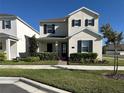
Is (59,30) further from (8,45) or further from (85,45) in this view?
(8,45)

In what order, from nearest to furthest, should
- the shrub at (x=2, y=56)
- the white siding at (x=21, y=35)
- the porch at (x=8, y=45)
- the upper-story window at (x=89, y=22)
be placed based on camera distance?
the shrub at (x=2, y=56) → the porch at (x=8, y=45) → the white siding at (x=21, y=35) → the upper-story window at (x=89, y=22)

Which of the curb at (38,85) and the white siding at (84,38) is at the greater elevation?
the white siding at (84,38)

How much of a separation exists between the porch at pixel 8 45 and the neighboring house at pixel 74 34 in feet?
13.2

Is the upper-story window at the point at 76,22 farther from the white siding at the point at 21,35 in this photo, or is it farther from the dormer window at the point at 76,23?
the white siding at the point at 21,35

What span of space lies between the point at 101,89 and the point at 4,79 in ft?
19.4

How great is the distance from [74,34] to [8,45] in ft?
29.7

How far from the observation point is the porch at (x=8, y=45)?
776 inches

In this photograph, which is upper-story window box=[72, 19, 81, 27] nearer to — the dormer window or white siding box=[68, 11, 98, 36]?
the dormer window

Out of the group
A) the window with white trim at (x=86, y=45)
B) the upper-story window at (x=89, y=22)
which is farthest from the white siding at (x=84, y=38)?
the upper-story window at (x=89, y=22)

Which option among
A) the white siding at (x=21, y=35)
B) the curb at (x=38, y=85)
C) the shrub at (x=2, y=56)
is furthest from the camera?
the white siding at (x=21, y=35)

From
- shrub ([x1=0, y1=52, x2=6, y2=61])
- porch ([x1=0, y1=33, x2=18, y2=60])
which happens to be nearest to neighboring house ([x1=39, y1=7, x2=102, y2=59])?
porch ([x1=0, y1=33, x2=18, y2=60])

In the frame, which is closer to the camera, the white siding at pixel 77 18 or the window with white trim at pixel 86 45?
the window with white trim at pixel 86 45

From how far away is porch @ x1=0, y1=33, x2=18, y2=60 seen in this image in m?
19.7

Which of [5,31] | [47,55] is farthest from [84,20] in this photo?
[5,31]
